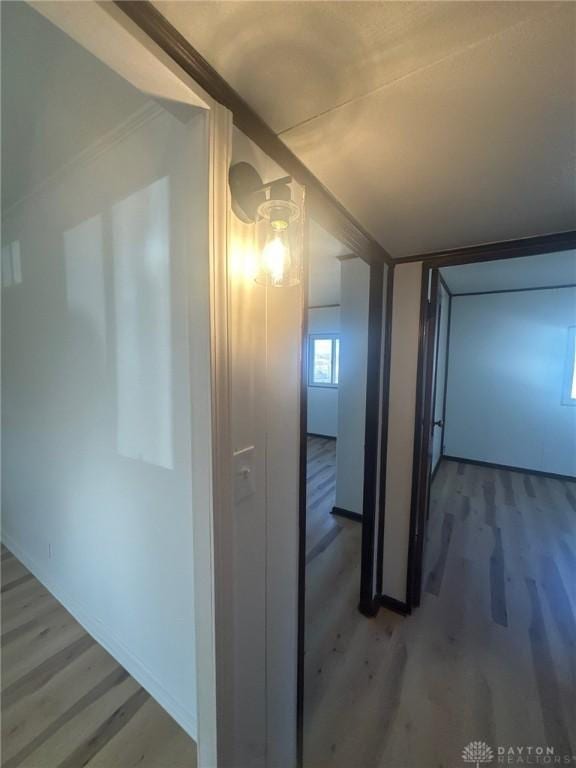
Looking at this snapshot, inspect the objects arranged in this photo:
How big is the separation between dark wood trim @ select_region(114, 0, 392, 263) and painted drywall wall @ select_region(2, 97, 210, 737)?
0.29ft

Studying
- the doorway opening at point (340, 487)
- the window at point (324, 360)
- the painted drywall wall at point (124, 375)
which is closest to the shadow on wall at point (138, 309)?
the painted drywall wall at point (124, 375)

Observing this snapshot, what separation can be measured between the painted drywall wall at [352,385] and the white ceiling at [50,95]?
7.59 feet

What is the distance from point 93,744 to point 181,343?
5.39ft

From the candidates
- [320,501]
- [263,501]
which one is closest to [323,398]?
[320,501]

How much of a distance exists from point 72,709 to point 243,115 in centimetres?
233

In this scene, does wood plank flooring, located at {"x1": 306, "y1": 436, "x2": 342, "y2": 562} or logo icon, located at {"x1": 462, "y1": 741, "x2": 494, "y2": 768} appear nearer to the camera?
logo icon, located at {"x1": 462, "y1": 741, "x2": 494, "y2": 768}

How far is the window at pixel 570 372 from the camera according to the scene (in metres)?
3.96

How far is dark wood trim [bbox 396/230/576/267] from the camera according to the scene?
1508 millimetres

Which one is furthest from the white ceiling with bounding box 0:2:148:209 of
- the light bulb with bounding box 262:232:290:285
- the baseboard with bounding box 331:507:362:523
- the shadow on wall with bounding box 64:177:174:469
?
the baseboard with bounding box 331:507:362:523

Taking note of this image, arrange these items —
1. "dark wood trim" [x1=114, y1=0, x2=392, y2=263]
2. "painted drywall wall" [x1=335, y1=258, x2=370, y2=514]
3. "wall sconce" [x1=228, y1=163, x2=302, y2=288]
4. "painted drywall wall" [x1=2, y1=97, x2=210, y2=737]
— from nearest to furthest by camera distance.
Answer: "dark wood trim" [x1=114, y1=0, x2=392, y2=263] → "wall sconce" [x1=228, y1=163, x2=302, y2=288] → "painted drywall wall" [x1=2, y1=97, x2=210, y2=737] → "painted drywall wall" [x1=335, y1=258, x2=370, y2=514]

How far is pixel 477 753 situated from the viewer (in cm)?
128

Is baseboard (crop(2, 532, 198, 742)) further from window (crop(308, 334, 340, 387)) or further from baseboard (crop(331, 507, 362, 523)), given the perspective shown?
window (crop(308, 334, 340, 387))

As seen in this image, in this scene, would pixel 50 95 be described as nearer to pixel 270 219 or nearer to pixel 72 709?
pixel 270 219

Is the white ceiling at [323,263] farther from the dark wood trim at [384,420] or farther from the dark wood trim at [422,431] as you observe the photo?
the dark wood trim at [422,431]
